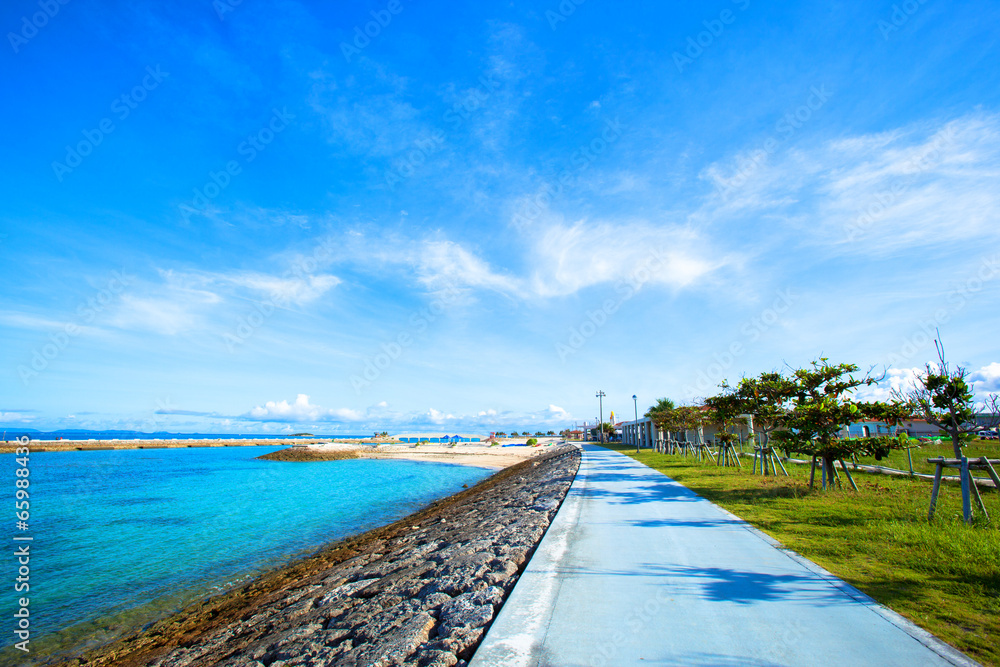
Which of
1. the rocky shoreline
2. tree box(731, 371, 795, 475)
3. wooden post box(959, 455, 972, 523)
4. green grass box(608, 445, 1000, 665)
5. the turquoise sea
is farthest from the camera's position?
tree box(731, 371, 795, 475)

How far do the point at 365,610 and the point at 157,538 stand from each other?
11.4 meters

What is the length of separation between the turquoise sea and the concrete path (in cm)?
715

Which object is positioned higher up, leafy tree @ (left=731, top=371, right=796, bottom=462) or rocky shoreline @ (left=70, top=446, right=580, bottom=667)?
leafy tree @ (left=731, top=371, right=796, bottom=462)

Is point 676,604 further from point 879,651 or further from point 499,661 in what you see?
point 499,661

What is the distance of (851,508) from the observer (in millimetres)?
8055

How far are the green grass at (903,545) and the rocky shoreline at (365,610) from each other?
3.47m

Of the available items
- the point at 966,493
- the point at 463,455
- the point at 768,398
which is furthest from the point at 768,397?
the point at 463,455

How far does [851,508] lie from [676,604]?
6.46 metres

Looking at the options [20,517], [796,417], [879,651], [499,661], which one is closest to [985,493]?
[796,417]

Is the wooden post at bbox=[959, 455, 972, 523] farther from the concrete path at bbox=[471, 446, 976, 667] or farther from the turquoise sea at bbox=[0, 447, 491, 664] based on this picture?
the turquoise sea at bbox=[0, 447, 491, 664]

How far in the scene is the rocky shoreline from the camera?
3.94 meters

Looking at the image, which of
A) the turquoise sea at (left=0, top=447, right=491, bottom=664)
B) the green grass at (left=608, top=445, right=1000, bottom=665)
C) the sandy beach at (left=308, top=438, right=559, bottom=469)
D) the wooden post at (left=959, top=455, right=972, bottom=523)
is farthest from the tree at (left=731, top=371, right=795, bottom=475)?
the sandy beach at (left=308, top=438, right=559, bottom=469)

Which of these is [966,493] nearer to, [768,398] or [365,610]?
[768,398]

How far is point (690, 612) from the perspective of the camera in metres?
3.63
